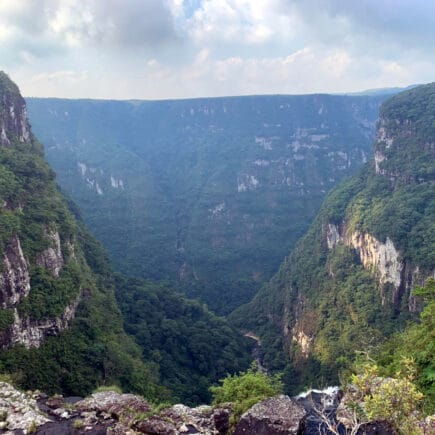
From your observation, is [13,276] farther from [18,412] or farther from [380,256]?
[380,256]

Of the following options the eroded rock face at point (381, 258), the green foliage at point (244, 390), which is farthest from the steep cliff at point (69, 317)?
the eroded rock face at point (381, 258)

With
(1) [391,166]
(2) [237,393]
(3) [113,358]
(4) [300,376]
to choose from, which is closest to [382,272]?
(4) [300,376]

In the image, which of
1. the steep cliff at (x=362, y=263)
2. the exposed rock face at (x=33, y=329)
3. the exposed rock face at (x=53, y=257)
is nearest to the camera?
the exposed rock face at (x=33, y=329)

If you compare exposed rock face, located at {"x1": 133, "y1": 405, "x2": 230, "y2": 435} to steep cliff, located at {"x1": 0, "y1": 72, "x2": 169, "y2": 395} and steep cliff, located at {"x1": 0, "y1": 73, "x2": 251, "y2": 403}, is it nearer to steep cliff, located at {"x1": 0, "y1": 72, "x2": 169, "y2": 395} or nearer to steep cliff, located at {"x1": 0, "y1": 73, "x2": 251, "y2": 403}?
steep cliff, located at {"x1": 0, "y1": 72, "x2": 169, "y2": 395}

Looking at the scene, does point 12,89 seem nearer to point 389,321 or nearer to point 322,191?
point 389,321

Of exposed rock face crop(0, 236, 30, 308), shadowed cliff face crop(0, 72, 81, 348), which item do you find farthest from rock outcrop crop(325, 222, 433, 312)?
exposed rock face crop(0, 236, 30, 308)

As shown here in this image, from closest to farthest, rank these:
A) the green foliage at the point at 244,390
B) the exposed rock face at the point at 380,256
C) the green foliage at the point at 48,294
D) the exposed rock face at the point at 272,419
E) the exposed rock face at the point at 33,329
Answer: the exposed rock face at the point at 272,419, the green foliage at the point at 244,390, the exposed rock face at the point at 33,329, the green foliage at the point at 48,294, the exposed rock face at the point at 380,256

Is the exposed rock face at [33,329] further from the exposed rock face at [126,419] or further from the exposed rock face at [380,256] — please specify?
the exposed rock face at [380,256]
